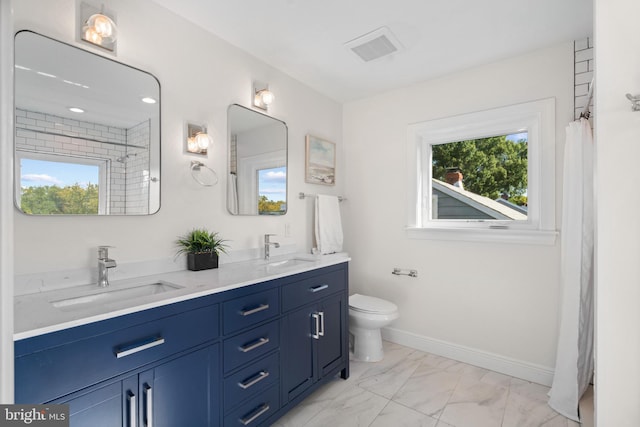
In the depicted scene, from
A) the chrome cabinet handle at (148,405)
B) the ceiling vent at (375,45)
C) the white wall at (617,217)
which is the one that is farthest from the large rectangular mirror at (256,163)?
the white wall at (617,217)

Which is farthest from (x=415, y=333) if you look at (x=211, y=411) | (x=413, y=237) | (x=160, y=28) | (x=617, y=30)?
(x=160, y=28)

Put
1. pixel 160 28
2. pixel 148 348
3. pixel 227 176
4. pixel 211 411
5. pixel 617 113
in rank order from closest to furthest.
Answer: pixel 617 113 → pixel 148 348 → pixel 211 411 → pixel 160 28 → pixel 227 176

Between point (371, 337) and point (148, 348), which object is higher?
point (148, 348)

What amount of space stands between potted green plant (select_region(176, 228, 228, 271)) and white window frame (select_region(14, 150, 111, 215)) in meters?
0.42

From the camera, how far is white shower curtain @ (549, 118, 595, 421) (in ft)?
5.89

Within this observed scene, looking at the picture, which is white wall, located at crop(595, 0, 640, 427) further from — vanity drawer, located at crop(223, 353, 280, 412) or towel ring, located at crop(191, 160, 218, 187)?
towel ring, located at crop(191, 160, 218, 187)

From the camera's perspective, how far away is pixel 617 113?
1048 mm

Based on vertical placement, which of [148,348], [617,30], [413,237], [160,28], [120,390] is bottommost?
[120,390]

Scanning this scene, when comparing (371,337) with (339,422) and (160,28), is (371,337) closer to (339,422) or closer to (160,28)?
(339,422)

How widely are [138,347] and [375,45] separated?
2.16m

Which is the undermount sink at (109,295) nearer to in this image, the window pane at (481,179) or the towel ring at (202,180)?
the towel ring at (202,180)

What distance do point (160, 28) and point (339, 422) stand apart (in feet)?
7.94

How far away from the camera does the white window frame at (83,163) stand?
4.16 ft

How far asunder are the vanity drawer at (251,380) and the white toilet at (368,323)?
0.92m
